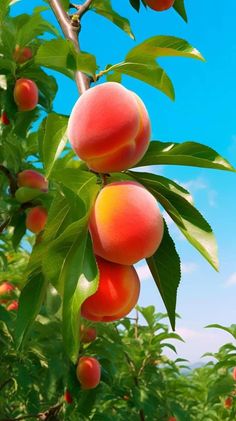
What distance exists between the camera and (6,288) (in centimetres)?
332

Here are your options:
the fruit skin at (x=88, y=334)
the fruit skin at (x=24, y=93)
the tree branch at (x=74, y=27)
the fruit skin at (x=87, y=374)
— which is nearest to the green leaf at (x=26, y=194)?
the fruit skin at (x=24, y=93)

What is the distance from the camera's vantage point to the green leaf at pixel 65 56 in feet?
2.70

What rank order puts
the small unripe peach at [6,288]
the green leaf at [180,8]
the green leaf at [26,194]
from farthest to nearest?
the small unripe peach at [6,288] < the green leaf at [26,194] < the green leaf at [180,8]

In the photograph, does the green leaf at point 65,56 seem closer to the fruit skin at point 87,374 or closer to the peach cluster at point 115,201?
the peach cluster at point 115,201

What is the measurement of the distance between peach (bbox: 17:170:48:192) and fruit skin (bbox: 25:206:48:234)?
0.15 metres

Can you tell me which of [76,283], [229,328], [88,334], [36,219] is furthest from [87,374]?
[76,283]

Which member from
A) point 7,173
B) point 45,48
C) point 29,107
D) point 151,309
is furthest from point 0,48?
point 151,309

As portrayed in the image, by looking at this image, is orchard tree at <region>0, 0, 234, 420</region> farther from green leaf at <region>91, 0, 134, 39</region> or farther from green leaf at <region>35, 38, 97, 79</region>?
green leaf at <region>91, 0, 134, 39</region>

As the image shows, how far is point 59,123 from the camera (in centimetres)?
85

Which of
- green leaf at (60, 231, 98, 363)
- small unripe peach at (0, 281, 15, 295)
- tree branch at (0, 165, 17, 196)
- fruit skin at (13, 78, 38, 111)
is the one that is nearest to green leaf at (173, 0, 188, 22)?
fruit skin at (13, 78, 38, 111)

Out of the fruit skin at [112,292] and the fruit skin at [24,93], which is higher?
the fruit skin at [112,292]

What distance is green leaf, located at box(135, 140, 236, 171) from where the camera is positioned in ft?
2.67

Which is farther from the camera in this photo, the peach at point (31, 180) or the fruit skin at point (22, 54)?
the peach at point (31, 180)

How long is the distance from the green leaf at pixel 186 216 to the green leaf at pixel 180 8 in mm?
1069
